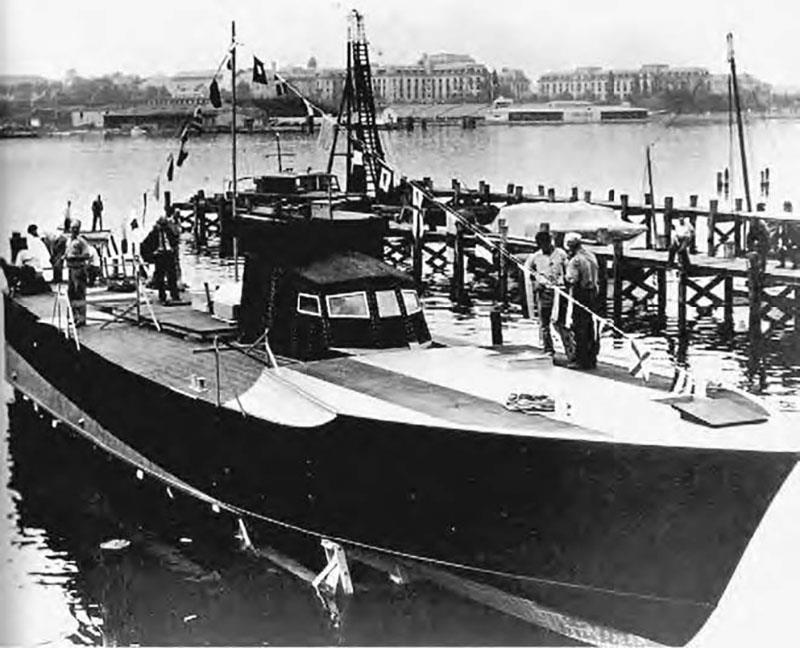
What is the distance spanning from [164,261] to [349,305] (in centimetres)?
909

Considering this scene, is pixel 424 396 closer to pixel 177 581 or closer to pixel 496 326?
pixel 496 326

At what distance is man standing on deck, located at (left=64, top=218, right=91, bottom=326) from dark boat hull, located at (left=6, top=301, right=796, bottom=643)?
7.70 metres

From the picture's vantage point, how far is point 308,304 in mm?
18406

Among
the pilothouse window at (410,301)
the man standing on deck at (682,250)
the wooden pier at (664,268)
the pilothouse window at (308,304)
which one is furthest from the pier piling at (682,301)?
the pilothouse window at (308,304)

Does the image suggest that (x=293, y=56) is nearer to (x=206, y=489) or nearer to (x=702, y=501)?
(x=206, y=489)

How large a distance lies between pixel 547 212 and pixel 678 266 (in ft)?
25.8

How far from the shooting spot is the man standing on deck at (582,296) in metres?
16.7

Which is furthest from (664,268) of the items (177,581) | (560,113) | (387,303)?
(177,581)

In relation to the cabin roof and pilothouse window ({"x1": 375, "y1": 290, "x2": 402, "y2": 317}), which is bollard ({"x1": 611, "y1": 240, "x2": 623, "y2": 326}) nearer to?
the cabin roof

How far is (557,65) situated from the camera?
22594mm

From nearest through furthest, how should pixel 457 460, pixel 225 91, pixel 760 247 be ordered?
1. pixel 457 460
2. pixel 760 247
3. pixel 225 91

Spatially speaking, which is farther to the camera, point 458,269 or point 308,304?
point 458,269

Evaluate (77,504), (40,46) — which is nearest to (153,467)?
(77,504)

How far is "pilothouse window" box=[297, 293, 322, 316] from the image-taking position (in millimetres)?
18281
